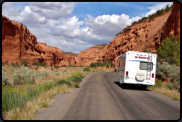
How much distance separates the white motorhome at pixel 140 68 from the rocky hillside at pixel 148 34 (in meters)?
18.5

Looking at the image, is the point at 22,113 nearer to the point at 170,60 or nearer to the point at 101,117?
the point at 101,117

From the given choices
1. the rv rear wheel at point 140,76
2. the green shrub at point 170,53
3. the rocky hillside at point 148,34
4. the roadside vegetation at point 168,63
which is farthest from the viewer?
the rocky hillside at point 148,34

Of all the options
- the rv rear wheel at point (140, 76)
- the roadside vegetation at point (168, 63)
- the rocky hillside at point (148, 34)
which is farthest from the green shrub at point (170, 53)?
the rocky hillside at point (148, 34)

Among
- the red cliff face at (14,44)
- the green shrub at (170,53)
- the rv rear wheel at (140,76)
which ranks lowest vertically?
the rv rear wheel at (140,76)

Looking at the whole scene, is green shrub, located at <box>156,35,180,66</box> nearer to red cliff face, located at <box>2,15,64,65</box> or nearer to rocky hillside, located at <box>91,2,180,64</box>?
rocky hillside, located at <box>91,2,180,64</box>

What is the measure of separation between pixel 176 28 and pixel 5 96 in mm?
30278

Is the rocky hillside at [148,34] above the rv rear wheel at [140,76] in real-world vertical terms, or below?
above

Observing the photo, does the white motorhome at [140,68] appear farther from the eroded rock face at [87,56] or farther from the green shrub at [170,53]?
the eroded rock face at [87,56]

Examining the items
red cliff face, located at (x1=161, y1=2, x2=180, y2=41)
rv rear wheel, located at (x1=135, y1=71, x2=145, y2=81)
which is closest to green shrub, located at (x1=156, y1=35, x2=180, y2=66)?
rv rear wheel, located at (x1=135, y1=71, x2=145, y2=81)

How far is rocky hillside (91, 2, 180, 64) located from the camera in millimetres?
29987

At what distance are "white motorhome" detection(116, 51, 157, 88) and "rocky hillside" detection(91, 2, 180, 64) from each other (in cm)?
1852

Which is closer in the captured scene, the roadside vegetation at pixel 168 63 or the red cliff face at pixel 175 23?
the roadside vegetation at pixel 168 63

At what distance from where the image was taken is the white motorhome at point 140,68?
40.0 ft

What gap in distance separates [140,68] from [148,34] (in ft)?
131
